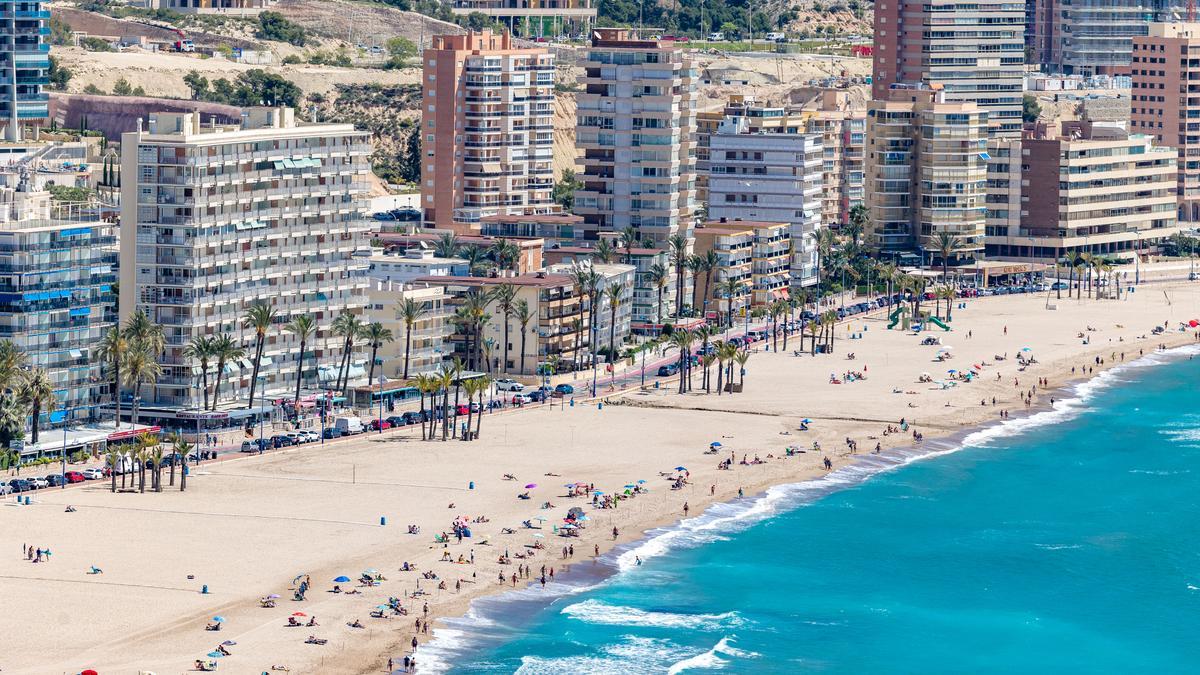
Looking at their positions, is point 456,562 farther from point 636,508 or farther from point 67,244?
point 67,244

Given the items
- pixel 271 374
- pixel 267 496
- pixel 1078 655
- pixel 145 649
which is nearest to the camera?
pixel 145 649

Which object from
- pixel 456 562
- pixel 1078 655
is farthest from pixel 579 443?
pixel 1078 655

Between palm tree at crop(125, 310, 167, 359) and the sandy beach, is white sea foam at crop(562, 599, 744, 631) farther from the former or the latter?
palm tree at crop(125, 310, 167, 359)

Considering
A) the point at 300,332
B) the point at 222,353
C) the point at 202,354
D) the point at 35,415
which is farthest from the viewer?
the point at 300,332

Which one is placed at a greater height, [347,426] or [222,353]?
[222,353]

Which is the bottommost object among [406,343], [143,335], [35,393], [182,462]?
[182,462]

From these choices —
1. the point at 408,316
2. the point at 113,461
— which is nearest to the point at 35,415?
the point at 113,461

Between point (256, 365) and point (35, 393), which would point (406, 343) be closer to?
point (256, 365)
